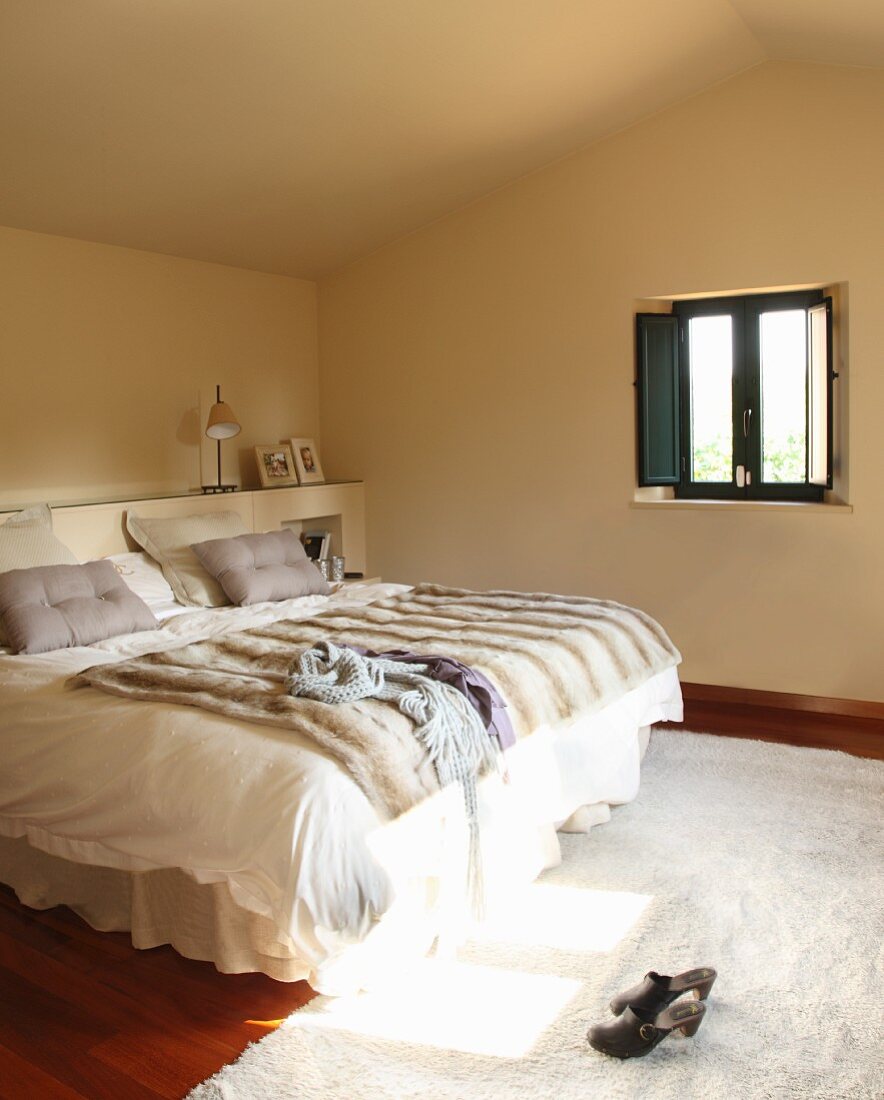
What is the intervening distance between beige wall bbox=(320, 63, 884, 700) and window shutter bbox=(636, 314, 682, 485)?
0.09 meters

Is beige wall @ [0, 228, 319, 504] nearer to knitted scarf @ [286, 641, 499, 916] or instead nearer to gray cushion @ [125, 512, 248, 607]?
gray cushion @ [125, 512, 248, 607]

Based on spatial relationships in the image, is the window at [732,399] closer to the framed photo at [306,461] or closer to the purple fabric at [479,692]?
the framed photo at [306,461]

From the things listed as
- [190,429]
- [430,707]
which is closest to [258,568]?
[190,429]

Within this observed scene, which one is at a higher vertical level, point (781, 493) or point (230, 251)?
point (230, 251)

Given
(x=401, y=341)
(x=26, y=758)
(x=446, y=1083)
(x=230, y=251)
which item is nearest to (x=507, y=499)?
(x=401, y=341)

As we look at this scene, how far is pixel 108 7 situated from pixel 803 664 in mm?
3889

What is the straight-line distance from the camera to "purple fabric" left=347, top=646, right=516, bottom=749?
2.73m

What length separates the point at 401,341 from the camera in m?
5.65

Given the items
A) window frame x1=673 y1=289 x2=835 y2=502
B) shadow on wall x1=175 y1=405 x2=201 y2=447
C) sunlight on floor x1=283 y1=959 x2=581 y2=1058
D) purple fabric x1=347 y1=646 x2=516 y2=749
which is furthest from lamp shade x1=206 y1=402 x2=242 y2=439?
sunlight on floor x1=283 y1=959 x2=581 y2=1058

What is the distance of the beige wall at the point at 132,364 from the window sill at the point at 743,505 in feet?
7.19

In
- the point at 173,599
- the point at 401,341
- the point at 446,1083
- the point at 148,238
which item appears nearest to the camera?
the point at 446,1083

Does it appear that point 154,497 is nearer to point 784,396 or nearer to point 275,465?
point 275,465

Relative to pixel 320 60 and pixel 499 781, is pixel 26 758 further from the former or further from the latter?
pixel 320 60

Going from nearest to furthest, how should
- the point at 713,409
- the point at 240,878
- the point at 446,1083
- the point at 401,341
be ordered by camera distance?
the point at 446,1083
the point at 240,878
the point at 713,409
the point at 401,341
